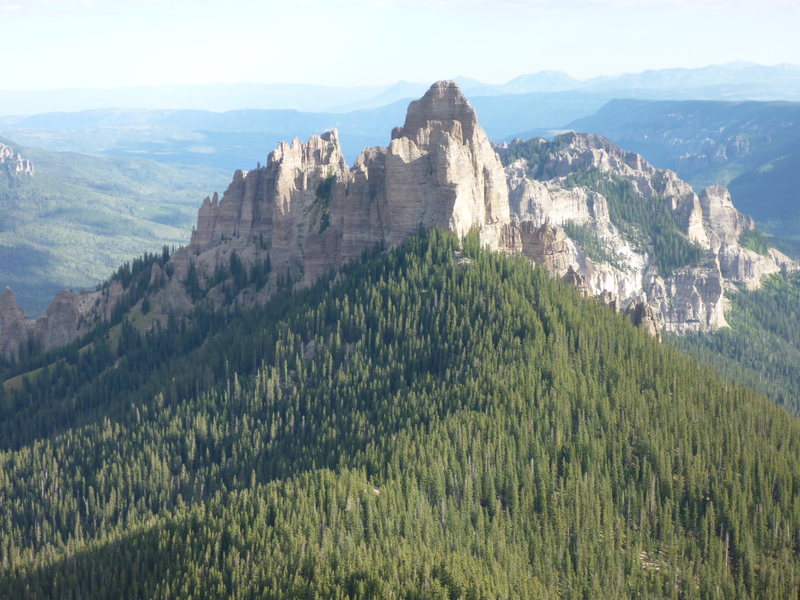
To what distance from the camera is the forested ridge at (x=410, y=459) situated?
107 metres

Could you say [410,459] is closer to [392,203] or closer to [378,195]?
[392,203]

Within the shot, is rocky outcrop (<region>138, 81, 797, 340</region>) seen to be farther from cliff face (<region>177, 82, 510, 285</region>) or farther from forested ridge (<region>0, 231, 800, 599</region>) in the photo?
forested ridge (<region>0, 231, 800, 599</region>)

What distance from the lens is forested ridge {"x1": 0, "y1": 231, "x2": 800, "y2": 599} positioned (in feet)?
350

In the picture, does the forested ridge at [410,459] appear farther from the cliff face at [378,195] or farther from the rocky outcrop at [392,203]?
the rocky outcrop at [392,203]

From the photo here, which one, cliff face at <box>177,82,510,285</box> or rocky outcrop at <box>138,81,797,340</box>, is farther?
rocky outcrop at <box>138,81,797,340</box>

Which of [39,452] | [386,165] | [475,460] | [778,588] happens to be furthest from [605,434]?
[39,452]

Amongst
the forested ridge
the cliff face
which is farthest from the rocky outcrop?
the forested ridge

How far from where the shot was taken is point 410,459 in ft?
412

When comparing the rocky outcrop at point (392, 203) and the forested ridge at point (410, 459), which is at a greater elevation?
the rocky outcrop at point (392, 203)

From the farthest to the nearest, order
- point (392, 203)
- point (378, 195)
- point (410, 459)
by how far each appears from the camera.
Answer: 1. point (378, 195)
2. point (392, 203)
3. point (410, 459)

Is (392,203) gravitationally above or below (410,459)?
above

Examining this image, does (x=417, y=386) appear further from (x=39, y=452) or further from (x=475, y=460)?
(x=39, y=452)

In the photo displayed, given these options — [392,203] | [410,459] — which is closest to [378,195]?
[392,203]

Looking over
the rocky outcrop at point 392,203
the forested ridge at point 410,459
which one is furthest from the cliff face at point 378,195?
the forested ridge at point 410,459
